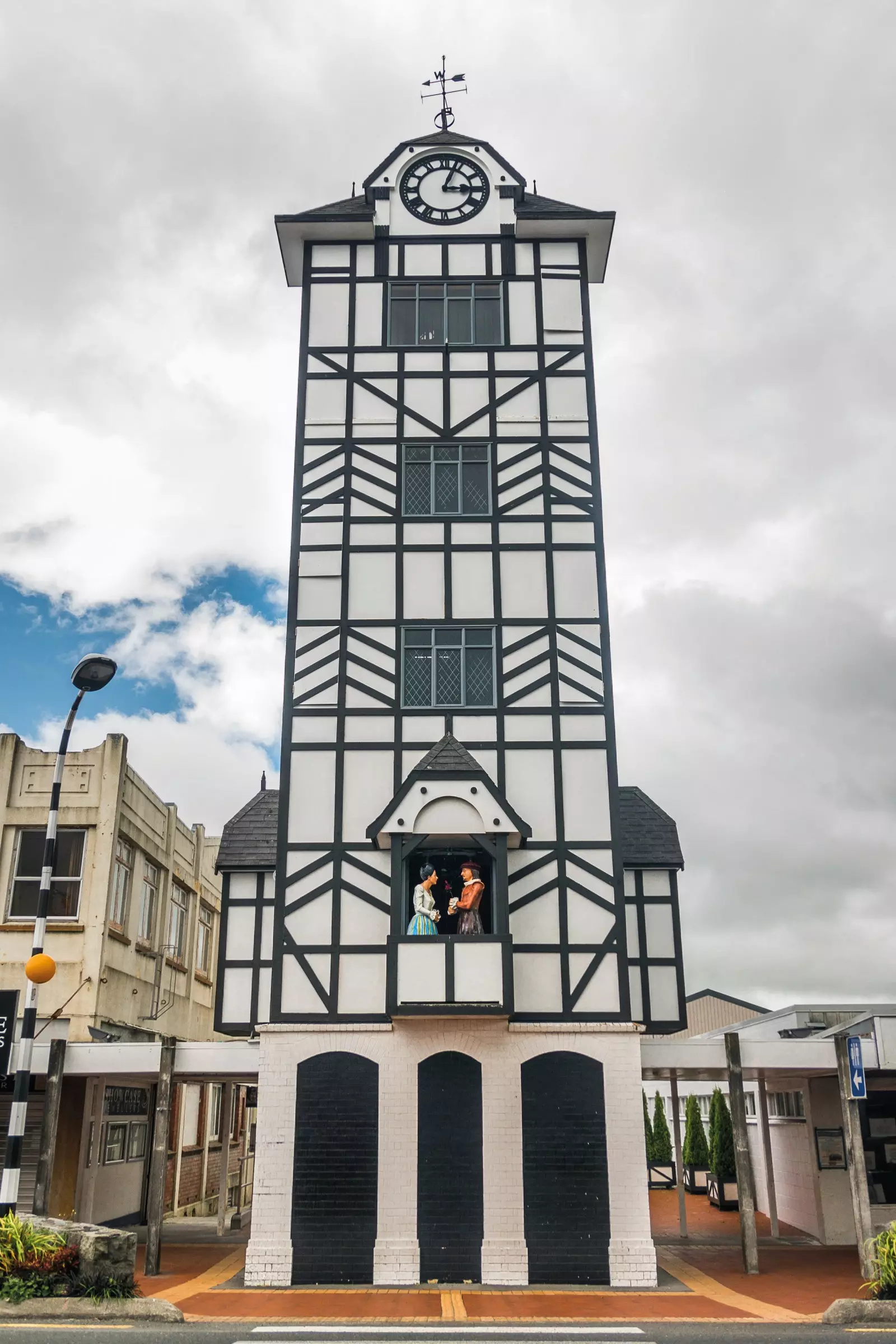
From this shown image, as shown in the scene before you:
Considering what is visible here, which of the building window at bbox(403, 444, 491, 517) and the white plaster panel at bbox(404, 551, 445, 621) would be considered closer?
the white plaster panel at bbox(404, 551, 445, 621)

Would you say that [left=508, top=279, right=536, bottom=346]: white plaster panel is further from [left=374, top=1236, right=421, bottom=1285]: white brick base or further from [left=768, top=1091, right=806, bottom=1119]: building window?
[left=768, top=1091, right=806, bottom=1119]: building window

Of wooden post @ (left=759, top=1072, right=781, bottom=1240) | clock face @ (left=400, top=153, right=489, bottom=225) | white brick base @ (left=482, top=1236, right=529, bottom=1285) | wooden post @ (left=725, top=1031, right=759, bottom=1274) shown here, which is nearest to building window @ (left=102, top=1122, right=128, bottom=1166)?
white brick base @ (left=482, top=1236, right=529, bottom=1285)

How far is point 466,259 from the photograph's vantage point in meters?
22.4

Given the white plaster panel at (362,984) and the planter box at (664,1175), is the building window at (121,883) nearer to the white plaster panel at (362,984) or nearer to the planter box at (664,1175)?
the white plaster panel at (362,984)

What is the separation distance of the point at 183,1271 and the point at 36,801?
9159 millimetres

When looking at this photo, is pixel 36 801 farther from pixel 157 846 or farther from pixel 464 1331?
pixel 464 1331

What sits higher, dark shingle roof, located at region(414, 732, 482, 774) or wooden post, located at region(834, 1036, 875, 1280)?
dark shingle roof, located at region(414, 732, 482, 774)

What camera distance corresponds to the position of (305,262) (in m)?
22.3

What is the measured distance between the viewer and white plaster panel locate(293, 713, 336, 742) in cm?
1908

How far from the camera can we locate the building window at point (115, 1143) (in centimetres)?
2280

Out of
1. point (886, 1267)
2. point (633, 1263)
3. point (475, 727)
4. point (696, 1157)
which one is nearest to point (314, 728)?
point (475, 727)

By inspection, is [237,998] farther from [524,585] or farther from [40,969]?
[524,585]

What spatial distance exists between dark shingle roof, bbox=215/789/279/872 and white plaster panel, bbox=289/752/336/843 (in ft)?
2.80

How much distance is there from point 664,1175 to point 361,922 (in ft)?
71.7
